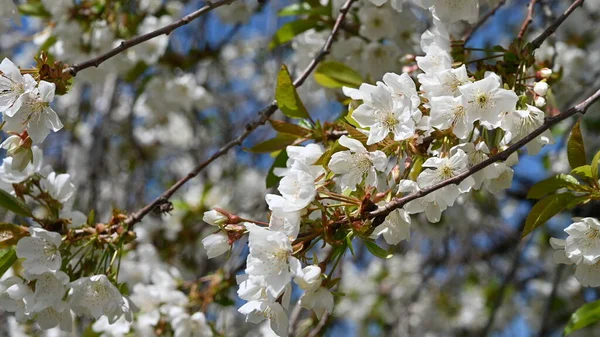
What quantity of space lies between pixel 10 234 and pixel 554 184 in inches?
52.0

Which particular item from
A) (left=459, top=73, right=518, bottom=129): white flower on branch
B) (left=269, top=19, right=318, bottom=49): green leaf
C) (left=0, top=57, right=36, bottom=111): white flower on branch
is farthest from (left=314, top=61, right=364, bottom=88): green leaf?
(left=0, top=57, right=36, bottom=111): white flower on branch

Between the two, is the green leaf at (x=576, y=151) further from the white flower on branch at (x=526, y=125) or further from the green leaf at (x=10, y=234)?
the green leaf at (x=10, y=234)

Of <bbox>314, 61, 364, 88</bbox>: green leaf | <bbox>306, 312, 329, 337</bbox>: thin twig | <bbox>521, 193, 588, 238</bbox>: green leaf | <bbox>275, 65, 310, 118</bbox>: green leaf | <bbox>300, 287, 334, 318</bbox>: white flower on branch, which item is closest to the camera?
<bbox>300, 287, 334, 318</bbox>: white flower on branch

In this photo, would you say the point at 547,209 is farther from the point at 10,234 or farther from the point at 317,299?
the point at 10,234

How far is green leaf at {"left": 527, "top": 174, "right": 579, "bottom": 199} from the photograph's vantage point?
1501mm

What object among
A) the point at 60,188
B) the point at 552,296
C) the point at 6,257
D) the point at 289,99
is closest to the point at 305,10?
the point at 289,99

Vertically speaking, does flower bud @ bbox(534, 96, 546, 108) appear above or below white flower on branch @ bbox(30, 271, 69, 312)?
above

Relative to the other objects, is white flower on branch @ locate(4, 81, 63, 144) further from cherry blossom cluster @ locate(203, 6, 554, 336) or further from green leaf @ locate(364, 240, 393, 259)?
green leaf @ locate(364, 240, 393, 259)

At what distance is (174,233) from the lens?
11.6ft

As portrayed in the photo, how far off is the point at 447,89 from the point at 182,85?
2149 mm

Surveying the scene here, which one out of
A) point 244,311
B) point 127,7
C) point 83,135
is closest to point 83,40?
point 127,7

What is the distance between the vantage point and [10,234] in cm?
167

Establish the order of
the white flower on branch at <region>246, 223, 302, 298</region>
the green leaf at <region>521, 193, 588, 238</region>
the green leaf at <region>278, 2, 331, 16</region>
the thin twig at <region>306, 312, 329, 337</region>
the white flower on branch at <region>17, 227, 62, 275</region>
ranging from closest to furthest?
1. the white flower on branch at <region>246, 223, 302, 298</region>
2. the green leaf at <region>521, 193, 588, 238</region>
3. the white flower on branch at <region>17, 227, 62, 275</region>
4. the thin twig at <region>306, 312, 329, 337</region>
5. the green leaf at <region>278, 2, 331, 16</region>

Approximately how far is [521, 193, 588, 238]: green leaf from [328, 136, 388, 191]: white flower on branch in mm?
Answer: 381
